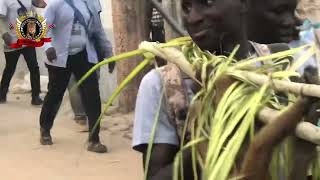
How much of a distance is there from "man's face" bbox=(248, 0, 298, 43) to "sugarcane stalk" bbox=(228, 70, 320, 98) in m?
0.64

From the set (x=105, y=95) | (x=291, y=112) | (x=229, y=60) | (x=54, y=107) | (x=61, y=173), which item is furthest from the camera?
(x=105, y=95)

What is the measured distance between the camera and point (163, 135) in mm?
1790

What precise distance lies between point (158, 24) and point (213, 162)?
638 centimetres

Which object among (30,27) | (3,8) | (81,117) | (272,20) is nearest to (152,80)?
(272,20)

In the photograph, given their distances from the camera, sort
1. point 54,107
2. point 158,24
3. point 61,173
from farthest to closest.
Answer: point 158,24, point 54,107, point 61,173

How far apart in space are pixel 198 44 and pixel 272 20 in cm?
55

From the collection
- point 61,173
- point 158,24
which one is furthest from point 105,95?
point 61,173

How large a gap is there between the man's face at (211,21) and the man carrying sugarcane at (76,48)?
14.7ft

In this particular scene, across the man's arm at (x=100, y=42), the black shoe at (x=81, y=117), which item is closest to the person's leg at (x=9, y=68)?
the black shoe at (x=81, y=117)

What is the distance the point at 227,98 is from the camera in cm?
147

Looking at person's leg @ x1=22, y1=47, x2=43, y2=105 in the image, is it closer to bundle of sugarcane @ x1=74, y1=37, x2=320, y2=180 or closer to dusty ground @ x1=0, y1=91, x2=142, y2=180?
dusty ground @ x1=0, y1=91, x2=142, y2=180

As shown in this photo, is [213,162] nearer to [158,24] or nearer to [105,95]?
[158,24]

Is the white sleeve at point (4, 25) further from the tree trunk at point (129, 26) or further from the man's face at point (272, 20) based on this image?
the man's face at point (272, 20)

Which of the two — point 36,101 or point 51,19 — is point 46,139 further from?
point 36,101
